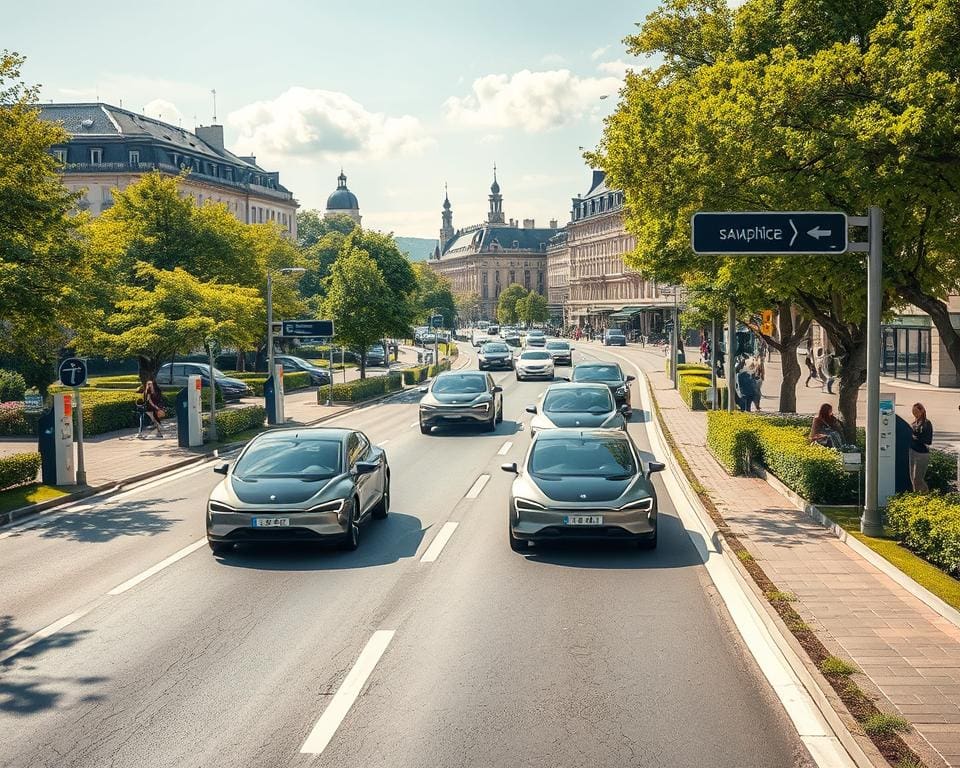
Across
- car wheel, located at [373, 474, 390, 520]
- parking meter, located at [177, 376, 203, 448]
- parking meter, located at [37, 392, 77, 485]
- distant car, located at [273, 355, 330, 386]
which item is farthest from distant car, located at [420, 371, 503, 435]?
distant car, located at [273, 355, 330, 386]

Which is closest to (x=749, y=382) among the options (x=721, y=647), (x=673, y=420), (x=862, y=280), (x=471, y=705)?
(x=673, y=420)

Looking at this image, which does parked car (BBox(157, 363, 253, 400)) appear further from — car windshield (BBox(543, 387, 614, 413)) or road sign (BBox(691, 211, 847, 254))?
road sign (BBox(691, 211, 847, 254))

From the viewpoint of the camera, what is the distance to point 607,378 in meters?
32.4

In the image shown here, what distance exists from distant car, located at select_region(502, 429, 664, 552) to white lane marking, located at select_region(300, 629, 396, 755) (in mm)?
3414

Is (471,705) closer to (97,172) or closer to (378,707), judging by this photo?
(378,707)

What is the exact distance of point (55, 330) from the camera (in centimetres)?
1927

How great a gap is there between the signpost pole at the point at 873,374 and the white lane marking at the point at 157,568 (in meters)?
8.38

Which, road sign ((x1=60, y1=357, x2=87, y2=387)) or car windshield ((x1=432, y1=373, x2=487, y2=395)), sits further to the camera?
car windshield ((x1=432, y1=373, x2=487, y2=395))

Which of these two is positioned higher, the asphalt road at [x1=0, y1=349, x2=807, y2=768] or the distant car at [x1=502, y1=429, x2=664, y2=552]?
the distant car at [x1=502, y1=429, x2=664, y2=552]

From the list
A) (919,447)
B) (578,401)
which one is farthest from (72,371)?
(919,447)

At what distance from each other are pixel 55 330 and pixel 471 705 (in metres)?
14.5

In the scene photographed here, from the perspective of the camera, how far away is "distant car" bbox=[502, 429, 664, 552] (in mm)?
12227

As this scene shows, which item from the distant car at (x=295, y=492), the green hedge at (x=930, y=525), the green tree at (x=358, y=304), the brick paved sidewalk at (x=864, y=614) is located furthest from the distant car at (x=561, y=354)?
the green hedge at (x=930, y=525)

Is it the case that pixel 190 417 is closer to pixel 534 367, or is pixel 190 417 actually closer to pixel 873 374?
pixel 873 374
